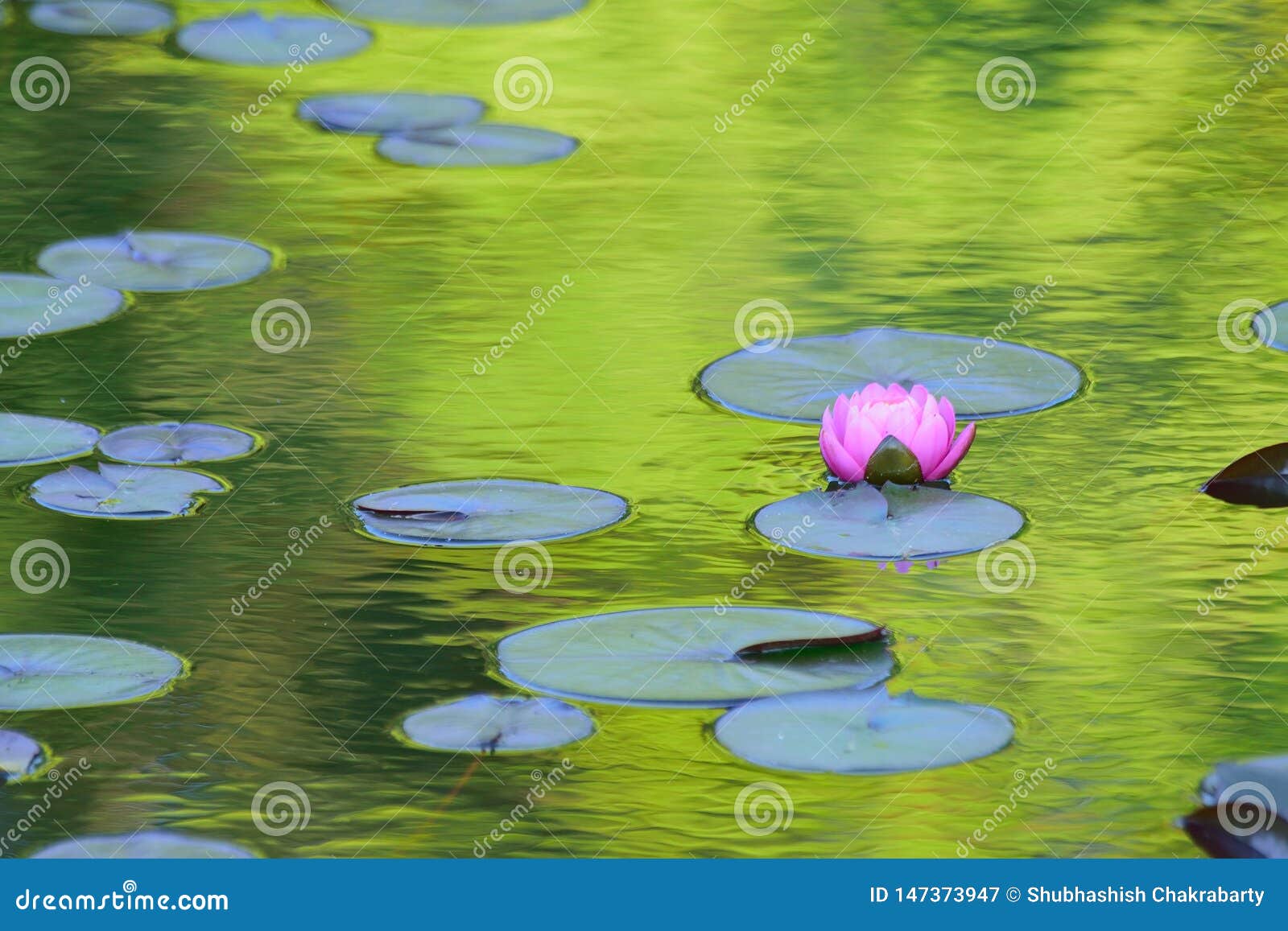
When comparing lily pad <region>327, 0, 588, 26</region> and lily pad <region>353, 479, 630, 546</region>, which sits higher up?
lily pad <region>327, 0, 588, 26</region>

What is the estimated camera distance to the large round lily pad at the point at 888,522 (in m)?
2.61

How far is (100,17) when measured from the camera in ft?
18.8

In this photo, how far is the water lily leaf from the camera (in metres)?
2.75

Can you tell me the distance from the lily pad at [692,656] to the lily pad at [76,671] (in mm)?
427

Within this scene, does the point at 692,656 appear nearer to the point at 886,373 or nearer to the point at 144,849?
the point at 144,849

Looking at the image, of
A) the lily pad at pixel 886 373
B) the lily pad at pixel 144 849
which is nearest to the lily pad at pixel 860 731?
the lily pad at pixel 144 849

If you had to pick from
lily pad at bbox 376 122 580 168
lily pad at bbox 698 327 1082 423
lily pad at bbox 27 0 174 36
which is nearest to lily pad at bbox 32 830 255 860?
lily pad at bbox 698 327 1082 423

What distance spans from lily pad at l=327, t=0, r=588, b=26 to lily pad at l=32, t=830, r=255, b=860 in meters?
4.20

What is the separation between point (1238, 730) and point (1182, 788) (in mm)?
155

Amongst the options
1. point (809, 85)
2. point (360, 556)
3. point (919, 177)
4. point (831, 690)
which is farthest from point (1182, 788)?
point (809, 85)

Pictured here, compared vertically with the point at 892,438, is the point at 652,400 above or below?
above

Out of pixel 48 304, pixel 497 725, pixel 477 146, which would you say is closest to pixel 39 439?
pixel 48 304

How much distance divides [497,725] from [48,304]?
5.82 ft

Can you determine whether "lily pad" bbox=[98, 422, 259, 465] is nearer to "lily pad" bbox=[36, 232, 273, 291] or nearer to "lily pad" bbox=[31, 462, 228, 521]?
"lily pad" bbox=[31, 462, 228, 521]
